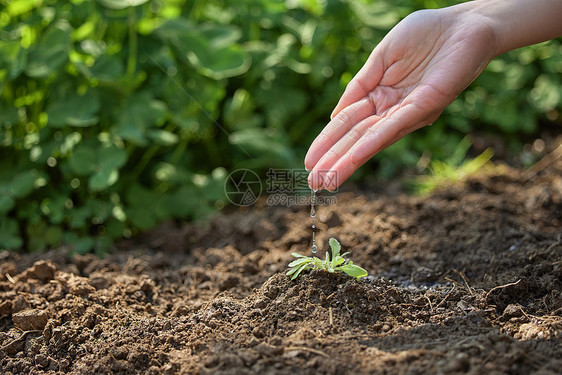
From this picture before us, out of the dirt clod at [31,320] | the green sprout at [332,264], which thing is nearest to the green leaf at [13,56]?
the dirt clod at [31,320]

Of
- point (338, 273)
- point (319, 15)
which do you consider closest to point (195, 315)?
point (338, 273)

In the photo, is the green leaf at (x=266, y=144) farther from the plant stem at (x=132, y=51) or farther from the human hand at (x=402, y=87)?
the human hand at (x=402, y=87)

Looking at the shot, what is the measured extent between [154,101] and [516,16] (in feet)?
5.70

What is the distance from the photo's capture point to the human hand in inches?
72.3

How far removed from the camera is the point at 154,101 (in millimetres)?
2885

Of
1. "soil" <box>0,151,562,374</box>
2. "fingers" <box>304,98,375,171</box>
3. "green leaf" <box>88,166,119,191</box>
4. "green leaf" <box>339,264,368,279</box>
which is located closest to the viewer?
"soil" <box>0,151,562,374</box>

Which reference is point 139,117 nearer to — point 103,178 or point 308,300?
point 103,178

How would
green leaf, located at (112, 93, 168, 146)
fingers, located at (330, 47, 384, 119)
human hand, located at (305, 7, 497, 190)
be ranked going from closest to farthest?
human hand, located at (305, 7, 497, 190) < fingers, located at (330, 47, 384, 119) < green leaf, located at (112, 93, 168, 146)

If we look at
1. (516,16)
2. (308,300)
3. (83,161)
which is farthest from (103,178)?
(516,16)

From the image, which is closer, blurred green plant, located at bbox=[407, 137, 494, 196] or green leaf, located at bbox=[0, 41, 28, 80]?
green leaf, located at bbox=[0, 41, 28, 80]

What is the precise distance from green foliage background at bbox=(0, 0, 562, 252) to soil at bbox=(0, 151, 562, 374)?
344mm

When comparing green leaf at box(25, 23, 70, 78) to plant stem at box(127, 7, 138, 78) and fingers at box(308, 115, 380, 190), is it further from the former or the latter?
fingers at box(308, 115, 380, 190)

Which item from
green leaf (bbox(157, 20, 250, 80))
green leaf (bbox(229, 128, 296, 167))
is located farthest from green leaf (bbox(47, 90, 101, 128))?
green leaf (bbox(229, 128, 296, 167))

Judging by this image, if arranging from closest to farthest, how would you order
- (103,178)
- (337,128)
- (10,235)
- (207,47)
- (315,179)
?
(315,179), (337,128), (103,178), (10,235), (207,47)
